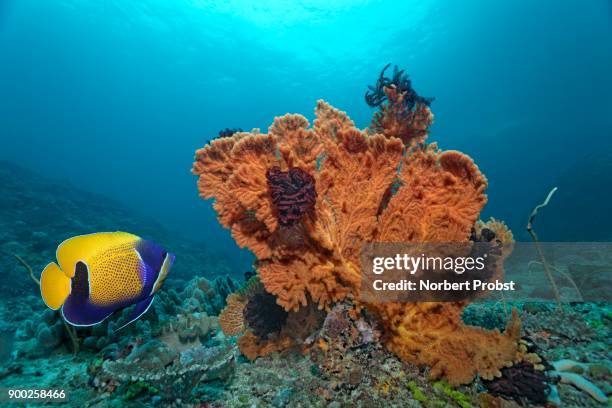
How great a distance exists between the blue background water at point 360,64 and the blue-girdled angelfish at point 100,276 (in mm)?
39494

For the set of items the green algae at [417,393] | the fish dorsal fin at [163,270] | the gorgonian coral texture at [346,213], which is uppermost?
the gorgonian coral texture at [346,213]

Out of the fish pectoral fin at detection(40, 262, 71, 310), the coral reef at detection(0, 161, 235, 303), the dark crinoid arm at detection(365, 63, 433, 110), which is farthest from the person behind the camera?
the coral reef at detection(0, 161, 235, 303)

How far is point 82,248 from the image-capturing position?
1.76m

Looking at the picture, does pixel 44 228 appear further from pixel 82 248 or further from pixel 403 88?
pixel 403 88

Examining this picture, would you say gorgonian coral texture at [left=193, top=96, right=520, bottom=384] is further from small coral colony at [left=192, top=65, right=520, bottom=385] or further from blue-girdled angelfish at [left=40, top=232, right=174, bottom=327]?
blue-girdled angelfish at [left=40, top=232, right=174, bottom=327]

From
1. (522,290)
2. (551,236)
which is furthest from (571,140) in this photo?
(522,290)

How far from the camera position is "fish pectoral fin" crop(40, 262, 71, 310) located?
1.65 meters

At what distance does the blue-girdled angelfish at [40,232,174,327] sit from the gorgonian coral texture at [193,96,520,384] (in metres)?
1.02

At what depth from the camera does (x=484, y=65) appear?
221 feet

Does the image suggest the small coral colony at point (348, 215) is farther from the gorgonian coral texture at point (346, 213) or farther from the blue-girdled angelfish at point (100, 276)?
the blue-girdled angelfish at point (100, 276)

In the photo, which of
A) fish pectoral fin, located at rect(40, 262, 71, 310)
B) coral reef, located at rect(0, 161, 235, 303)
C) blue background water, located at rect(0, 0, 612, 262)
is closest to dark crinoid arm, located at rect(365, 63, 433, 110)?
fish pectoral fin, located at rect(40, 262, 71, 310)

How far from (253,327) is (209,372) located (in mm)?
1037

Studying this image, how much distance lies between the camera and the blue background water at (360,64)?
55375mm

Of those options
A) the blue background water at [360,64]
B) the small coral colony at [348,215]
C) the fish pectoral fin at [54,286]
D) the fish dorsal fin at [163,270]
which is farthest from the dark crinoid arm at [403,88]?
the blue background water at [360,64]
